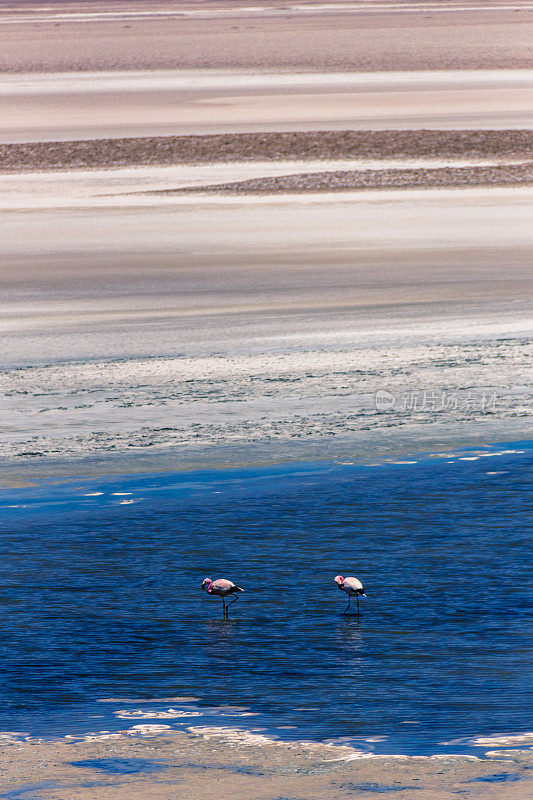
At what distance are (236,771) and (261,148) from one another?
18.1 metres

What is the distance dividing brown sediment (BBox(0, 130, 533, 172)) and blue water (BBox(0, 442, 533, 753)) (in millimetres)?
13946

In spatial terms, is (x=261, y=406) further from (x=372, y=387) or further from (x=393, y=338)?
(x=393, y=338)

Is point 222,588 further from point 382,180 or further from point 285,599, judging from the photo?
point 382,180

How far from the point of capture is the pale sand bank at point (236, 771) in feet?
12.1

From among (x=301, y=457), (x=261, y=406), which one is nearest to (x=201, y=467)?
(x=301, y=457)

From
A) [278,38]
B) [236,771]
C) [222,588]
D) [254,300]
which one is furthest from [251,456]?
[278,38]

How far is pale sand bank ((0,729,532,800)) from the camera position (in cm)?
368

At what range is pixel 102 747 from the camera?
402 centimetres

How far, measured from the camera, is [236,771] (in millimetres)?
3836

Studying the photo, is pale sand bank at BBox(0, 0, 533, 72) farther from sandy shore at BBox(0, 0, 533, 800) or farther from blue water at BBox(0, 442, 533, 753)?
blue water at BBox(0, 442, 533, 753)

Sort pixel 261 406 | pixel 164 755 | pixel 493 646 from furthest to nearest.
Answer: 1. pixel 261 406
2. pixel 493 646
3. pixel 164 755

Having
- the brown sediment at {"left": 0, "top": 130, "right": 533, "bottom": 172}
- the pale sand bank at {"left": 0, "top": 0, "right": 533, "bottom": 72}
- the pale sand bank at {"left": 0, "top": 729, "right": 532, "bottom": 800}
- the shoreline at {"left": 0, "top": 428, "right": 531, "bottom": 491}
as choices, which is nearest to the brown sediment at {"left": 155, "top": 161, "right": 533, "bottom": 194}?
the brown sediment at {"left": 0, "top": 130, "right": 533, "bottom": 172}

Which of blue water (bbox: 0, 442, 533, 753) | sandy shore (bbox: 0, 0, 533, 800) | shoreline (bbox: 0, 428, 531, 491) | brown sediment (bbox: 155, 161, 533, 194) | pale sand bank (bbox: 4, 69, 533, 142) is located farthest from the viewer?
pale sand bank (bbox: 4, 69, 533, 142)

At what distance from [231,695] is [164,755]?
1.52 ft
